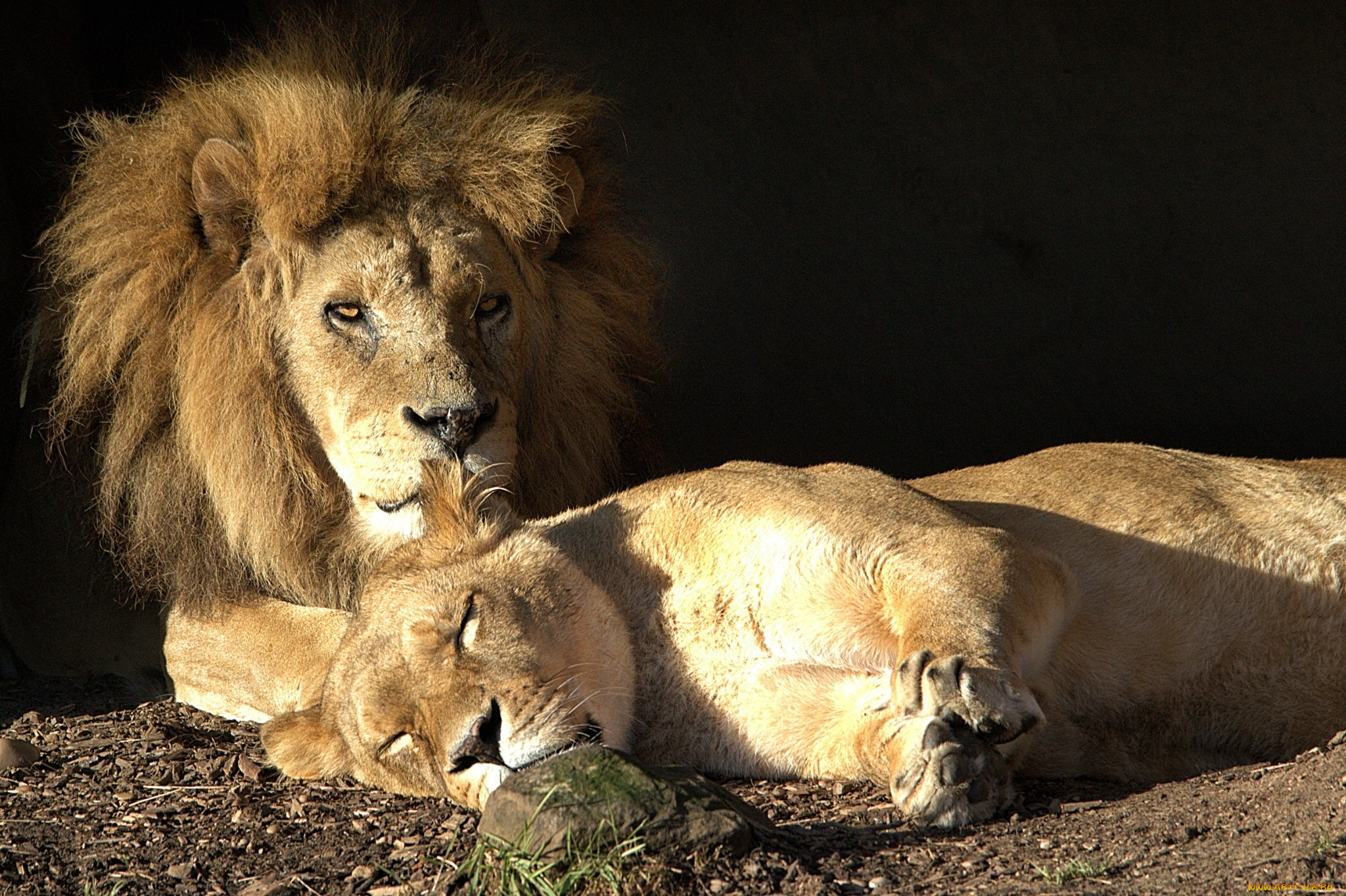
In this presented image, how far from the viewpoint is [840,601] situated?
2.84 meters

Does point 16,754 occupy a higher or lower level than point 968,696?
lower

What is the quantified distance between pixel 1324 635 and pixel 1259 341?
8.09ft

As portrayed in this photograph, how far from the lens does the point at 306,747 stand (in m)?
3.08

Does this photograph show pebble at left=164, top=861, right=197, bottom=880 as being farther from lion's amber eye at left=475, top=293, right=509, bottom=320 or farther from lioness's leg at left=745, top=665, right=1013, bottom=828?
lion's amber eye at left=475, top=293, right=509, bottom=320

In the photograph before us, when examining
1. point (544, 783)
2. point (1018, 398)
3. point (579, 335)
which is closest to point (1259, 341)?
point (1018, 398)

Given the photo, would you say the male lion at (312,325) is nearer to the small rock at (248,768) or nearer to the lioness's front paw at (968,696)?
the small rock at (248,768)

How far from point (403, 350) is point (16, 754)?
4.67 ft

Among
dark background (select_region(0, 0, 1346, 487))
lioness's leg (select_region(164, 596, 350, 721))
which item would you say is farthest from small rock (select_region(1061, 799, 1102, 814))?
dark background (select_region(0, 0, 1346, 487))

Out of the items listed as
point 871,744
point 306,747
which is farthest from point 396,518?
point 871,744

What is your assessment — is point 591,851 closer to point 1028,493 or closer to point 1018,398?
point 1028,493

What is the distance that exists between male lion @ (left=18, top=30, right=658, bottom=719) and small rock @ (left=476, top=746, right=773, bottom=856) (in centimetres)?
118

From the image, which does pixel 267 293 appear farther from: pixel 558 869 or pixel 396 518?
pixel 558 869

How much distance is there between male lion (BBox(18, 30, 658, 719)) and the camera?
359 cm

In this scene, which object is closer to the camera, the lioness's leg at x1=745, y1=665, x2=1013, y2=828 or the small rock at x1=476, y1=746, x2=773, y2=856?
the small rock at x1=476, y1=746, x2=773, y2=856
